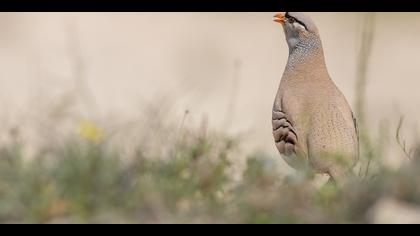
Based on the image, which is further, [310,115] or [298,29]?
[298,29]

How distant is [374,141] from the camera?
671 centimetres

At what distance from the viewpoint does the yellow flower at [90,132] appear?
633cm

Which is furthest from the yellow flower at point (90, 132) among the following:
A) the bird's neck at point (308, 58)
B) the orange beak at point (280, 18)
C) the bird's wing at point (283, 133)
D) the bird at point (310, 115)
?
the orange beak at point (280, 18)

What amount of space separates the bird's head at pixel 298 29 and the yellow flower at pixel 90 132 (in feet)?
8.20

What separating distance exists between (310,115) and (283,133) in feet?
0.72

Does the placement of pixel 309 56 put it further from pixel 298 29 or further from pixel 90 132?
pixel 90 132

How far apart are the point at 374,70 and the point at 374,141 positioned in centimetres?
789

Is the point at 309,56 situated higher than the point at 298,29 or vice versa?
the point at 298,29

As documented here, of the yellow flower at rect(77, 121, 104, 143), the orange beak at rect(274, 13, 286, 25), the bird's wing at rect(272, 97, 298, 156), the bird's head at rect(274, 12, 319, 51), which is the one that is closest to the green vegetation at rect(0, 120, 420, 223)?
the yellow flower at rect(77, 121, 104, 143)

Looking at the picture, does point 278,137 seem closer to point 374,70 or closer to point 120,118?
point 120,118

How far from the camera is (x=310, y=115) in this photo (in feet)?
25.7

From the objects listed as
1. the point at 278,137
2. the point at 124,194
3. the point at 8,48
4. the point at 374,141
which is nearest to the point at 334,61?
the point at 8,48

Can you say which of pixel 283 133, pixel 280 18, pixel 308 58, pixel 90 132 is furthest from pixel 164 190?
pixel 280 18

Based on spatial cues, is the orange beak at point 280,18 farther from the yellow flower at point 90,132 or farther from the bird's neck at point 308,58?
the yellow flower at point 90,132
